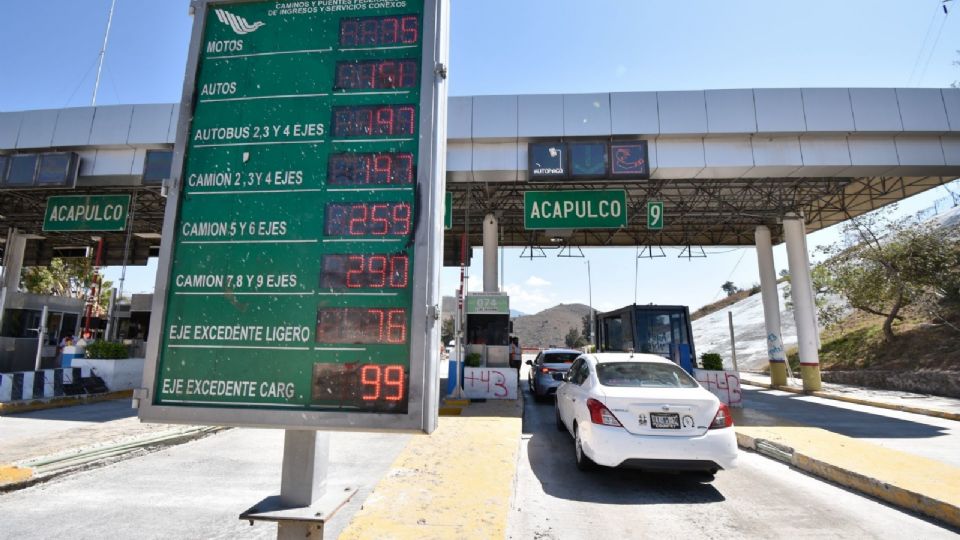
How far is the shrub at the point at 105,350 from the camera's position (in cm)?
1363

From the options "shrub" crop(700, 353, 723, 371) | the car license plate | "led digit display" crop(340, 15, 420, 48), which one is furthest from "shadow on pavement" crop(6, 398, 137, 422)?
"shrub" crop(700, 353, 723, 371)

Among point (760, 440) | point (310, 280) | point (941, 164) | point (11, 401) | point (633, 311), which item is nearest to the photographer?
point (310, 280)

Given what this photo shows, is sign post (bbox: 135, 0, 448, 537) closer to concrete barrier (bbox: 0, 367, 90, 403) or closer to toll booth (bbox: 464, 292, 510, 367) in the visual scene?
concrete barrier (bbox: 0, 367, 90, 403)

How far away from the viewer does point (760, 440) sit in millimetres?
7449

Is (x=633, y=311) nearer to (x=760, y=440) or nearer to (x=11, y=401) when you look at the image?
(x=760, y=440)

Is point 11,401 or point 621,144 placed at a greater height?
point 621,144

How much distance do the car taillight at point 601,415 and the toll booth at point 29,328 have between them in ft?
72.3

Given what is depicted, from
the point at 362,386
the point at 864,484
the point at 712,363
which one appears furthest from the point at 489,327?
the point at 362,386

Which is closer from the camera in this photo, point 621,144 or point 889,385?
point 621,144

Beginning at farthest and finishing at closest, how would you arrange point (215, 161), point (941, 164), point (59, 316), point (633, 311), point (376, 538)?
1. point (59, 316)
2. point (633, 311)
3. point (941, 164)
4. point (376, 538)
5. point (215, 161)

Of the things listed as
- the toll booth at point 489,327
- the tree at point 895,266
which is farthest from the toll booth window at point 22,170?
the tree at point 895,266

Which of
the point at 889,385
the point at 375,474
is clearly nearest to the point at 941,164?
the point at 889,385

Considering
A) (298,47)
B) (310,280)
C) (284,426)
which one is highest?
→ (298,47)

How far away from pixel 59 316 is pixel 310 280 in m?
24.6
